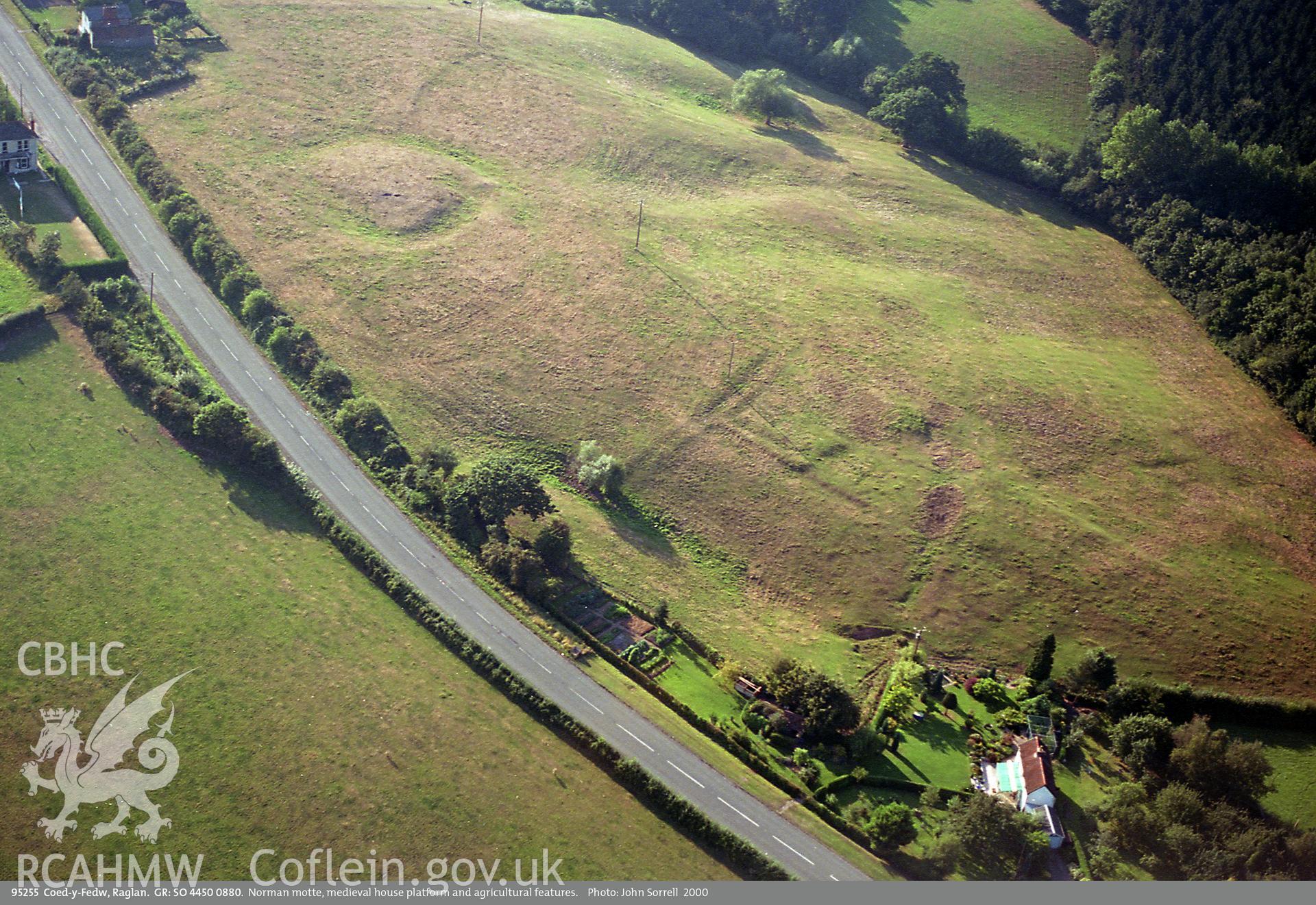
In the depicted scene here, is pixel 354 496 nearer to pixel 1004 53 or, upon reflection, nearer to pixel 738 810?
pixel 738 810

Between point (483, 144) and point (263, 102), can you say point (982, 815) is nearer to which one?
point (483, 144)

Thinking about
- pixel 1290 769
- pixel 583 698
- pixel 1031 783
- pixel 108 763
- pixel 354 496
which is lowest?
pixel 108 763

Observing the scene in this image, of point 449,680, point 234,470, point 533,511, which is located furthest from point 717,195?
point 449,680

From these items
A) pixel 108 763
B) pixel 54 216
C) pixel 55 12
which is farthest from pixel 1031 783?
pixel 55 12

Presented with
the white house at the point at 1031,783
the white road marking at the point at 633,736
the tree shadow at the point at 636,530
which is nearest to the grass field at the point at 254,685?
the white road marking at the point at 633,736

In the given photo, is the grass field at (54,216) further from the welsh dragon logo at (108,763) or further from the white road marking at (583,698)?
the white road marking at (583,698)

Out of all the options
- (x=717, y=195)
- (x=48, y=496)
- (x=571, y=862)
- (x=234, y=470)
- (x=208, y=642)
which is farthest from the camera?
(x=717, y=195)

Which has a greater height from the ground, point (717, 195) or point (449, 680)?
point (717, 195)

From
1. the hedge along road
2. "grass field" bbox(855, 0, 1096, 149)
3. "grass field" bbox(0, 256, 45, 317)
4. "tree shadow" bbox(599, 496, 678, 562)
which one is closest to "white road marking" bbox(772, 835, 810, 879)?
the hedge along road
